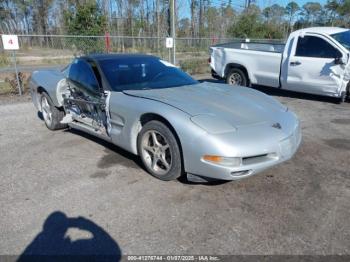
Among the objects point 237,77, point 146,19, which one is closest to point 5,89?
point 237,77

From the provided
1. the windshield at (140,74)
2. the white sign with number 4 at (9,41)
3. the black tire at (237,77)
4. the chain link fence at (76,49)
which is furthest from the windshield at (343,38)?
the white sign with number 4 at (9,41)

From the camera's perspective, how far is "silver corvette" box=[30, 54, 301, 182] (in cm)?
314

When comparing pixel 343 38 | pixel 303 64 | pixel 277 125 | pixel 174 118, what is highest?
pixel 343 38

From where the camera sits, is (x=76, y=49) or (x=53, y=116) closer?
(x=53, y=116)

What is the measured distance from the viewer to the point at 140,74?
178 inches

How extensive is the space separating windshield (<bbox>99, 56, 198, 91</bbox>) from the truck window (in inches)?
174

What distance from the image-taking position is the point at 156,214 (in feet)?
10.0

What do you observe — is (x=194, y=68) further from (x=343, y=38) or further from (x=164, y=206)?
(x=164, y=206)

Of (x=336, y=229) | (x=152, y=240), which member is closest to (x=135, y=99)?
(x=152, y=240)

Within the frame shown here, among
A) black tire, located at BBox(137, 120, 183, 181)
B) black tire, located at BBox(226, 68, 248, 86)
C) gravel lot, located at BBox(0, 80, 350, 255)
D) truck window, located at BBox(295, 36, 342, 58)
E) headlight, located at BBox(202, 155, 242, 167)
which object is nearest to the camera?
gravel lot, located at BBox(0, 80, 350, 255)

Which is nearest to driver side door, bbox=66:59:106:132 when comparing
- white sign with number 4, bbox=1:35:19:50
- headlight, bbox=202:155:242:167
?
headlight, bbox=202:155:242:167

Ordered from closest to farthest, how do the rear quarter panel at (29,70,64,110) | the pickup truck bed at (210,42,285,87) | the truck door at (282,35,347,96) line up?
1. the rear quarter panel at (29,70,64,110)
2. the truck door at (282,35,347,96)
3. the pickup truck bed at (210,42,285,87)

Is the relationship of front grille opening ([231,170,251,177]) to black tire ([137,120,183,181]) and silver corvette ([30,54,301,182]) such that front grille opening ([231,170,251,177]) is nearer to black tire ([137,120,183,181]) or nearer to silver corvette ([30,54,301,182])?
silver corvette ([30,54,301,182])

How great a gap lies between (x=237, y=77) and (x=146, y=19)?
25.3 meters
